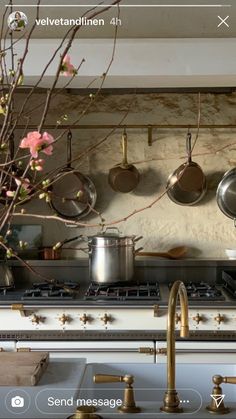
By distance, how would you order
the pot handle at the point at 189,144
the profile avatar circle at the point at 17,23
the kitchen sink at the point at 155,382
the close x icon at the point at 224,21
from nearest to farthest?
the profile avatar circle at the point at 17,23
the kitchen sink at the point at 155,382
the close x icon at the point at 224,21
the pot handle at the point at 189,144

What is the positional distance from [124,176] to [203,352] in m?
1.22

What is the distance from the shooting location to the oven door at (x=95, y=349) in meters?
2.85

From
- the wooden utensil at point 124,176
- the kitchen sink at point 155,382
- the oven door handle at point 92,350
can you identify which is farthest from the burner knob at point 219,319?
the kitchen sink at point 155,382

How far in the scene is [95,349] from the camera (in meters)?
2.87

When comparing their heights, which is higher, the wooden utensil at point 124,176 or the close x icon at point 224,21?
the close x icon at point 224,21

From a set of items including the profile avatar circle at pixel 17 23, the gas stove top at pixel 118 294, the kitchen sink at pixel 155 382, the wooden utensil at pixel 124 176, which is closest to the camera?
the profile avatar circle at pixel 17 23

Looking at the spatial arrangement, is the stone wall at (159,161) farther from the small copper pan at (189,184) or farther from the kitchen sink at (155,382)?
the kitchen sink at (155,382)

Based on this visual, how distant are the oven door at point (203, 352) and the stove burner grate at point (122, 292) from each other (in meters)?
0.27

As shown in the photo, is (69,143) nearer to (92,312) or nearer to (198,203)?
(198,203)

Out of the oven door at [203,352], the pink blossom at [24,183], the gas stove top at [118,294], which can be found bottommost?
the oven door at [203,352]

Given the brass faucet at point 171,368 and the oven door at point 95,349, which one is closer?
the brass faucet at point 171,368

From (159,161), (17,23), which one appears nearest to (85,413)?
(17,23)

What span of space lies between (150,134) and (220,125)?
0.43 m

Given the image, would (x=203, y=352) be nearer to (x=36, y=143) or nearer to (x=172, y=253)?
(x=172, y=253)
